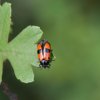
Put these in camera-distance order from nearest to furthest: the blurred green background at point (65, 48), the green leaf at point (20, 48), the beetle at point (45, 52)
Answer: the green leaf at point (20, 48), the beetle at point (45, 52), the blurred green background at point (65, 48)

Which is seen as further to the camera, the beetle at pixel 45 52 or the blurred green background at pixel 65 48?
the blurred green background at pixel 65 48

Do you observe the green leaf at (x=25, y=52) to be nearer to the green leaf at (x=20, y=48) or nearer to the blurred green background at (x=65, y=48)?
the green leaf at (x=20, y=48)

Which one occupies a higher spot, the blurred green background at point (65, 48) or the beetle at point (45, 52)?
the blurred green background at point (65, 48)

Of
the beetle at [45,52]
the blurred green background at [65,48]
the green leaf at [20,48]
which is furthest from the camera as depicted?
the blurred green background at [65,48]

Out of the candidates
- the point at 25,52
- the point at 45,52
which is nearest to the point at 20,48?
the point at 25,52

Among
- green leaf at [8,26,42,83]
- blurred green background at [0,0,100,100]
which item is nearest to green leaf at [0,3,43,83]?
green leaf at [8,26,42,83]

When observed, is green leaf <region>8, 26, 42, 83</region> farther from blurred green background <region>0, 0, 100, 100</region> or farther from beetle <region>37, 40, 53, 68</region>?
blurred green background <region>0, 0, 100, 100</region>

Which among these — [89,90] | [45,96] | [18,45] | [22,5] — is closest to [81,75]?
[89,90]

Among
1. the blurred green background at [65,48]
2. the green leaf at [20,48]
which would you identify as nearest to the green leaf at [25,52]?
the green leaf at [20,48]
